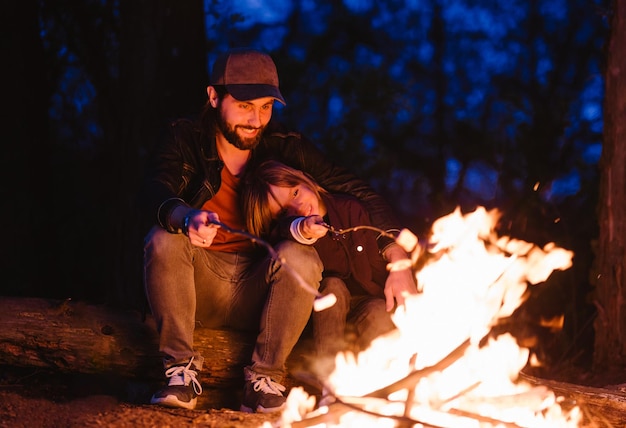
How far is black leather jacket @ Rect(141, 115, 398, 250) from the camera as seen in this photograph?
3594 mm

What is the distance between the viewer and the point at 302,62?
8766 mm

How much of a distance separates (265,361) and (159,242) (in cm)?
79

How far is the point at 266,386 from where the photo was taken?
3.54m

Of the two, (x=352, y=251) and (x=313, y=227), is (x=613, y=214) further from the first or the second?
(x=313, y=227)

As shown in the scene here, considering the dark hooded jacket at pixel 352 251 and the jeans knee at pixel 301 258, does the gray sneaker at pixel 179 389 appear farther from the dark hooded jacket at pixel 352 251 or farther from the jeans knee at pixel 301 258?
the dark hooded jacket at pixel 352 251

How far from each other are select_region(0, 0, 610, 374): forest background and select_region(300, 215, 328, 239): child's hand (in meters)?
1.04

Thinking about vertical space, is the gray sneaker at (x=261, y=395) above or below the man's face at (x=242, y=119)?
below

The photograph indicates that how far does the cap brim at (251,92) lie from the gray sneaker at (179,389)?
55.4 inches

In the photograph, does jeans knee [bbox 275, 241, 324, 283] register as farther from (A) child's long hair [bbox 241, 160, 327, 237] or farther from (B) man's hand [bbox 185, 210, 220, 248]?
(B) man's hand [bbox 185, 210, 220, 248]

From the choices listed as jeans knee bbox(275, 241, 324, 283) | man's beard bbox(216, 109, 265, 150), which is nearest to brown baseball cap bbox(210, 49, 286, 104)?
man's beard bbox(216, 109, 265, 150)

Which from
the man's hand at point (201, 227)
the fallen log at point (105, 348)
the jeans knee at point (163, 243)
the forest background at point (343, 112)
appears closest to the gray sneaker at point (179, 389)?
the fallen log at point (105, 348)

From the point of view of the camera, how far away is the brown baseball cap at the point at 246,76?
387 centimetres

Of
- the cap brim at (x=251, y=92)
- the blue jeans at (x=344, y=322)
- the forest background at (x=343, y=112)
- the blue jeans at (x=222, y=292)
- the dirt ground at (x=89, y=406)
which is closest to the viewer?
the dirt ground at (x=89, y=406)

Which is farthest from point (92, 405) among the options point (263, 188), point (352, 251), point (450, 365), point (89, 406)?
point (450, 365)
